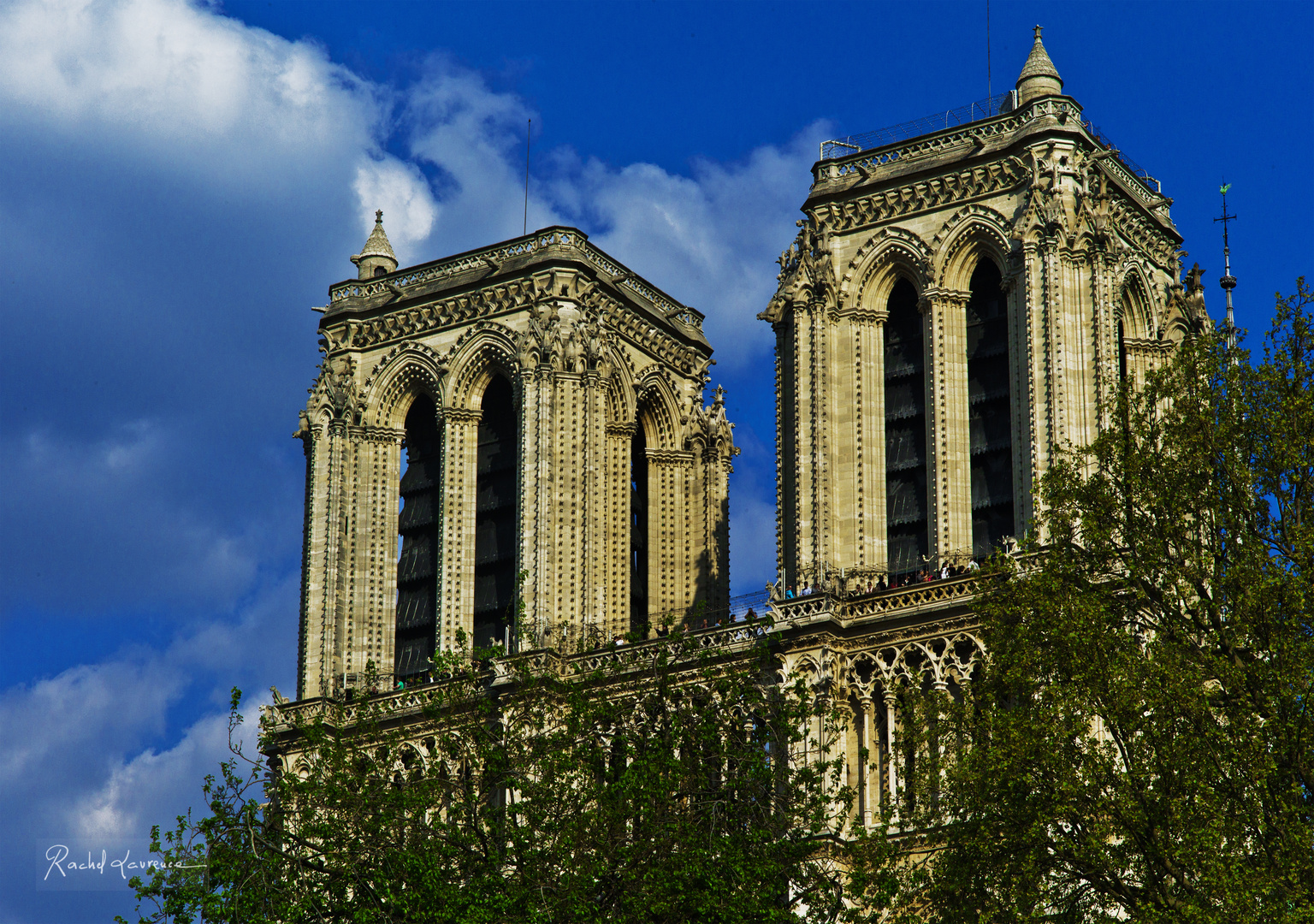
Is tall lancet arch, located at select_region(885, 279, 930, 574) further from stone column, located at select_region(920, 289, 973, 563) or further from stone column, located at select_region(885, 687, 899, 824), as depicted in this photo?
stone column, located at select_region(885, 687, 899, 824)

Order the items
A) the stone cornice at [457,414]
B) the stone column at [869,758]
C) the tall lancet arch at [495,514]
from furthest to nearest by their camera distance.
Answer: the stone cornice at [457,414]
the tall lancet arch at [495,514]
the stone column at [869,758]

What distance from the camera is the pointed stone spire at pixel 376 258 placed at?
64.5 metres

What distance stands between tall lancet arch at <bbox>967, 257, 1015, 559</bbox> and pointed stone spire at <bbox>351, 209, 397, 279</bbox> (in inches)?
683

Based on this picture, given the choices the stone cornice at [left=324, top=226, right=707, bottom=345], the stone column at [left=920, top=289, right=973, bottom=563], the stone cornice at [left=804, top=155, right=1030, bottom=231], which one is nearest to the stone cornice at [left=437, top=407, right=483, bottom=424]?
the stone cornice at [left=324, top=226, right=707, bottom=345]

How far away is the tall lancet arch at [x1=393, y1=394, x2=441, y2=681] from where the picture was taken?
195 ft

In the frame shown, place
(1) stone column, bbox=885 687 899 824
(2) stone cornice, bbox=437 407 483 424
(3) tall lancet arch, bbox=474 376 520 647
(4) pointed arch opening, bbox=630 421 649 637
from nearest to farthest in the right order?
(1) stone column, bbox=885 687 899 824 → (3) tall lancet arch, bbox=474 376 520 647 → (2) stone cornice, bbox=437 407 483 424 → (4) pointed arch opening, bbox=630 421 649 637

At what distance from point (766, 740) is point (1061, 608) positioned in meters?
8.64

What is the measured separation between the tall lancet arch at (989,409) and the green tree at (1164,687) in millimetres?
13570

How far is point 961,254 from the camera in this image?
5475cm

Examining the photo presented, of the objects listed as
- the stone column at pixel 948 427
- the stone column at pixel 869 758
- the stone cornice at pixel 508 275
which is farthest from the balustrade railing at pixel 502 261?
the stone column at pixel 869 758

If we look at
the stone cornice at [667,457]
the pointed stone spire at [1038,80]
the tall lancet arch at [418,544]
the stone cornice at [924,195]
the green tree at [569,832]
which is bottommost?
the green tree at [569,832]

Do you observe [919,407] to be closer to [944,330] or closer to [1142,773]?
[944,330]

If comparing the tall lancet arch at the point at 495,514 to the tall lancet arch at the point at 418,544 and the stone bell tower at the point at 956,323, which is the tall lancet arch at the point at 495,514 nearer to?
the tall lancet arch at the point at 418,544

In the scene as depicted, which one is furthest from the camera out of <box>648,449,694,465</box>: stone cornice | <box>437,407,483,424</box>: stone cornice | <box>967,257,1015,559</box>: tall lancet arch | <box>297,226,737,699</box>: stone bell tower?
<box>648,449,694,465</box>: stone cornice
